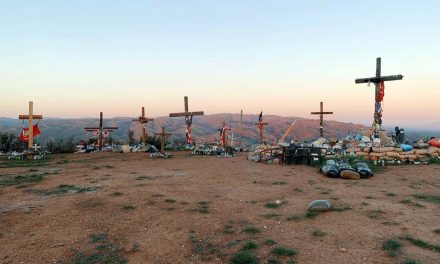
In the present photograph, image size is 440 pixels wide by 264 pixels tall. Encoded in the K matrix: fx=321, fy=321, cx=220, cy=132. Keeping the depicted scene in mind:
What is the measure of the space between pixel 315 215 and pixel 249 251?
333cm

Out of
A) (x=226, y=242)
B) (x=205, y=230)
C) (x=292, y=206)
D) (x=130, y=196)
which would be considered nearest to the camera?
(x=226, y=242)

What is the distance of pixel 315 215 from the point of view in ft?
31.1

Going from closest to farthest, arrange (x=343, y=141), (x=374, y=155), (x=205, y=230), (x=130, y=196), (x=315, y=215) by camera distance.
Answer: (x=205, y=230) < (x=315, y=215) < (x=130, y=196) < (x=374, y=155) < (x=343, y=141)

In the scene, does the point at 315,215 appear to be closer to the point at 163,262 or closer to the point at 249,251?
the point at 249,251

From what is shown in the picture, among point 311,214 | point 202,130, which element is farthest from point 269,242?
point 202,130

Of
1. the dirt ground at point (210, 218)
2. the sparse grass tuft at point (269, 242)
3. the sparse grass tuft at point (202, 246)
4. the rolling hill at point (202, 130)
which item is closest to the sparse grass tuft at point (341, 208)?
the dirt ground at point (210, 218)

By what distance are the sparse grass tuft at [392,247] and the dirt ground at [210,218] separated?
100 mm

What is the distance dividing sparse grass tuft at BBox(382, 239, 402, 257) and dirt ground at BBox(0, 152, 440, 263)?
0.10m

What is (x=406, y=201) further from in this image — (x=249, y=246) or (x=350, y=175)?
(x=249, y=246)

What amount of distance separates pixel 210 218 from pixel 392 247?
467cm

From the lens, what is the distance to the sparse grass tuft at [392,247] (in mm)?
6723

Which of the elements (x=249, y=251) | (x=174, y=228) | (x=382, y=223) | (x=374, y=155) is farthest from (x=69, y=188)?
(x=374, y=155)

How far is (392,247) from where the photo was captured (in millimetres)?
6992

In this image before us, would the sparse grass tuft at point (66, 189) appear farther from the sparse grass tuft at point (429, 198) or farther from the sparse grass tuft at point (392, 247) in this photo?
the sparse grass tuft at point (429, 198)
